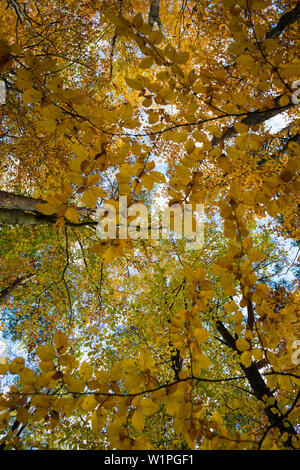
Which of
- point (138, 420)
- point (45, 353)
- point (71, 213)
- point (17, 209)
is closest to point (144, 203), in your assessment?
point (17, 209)

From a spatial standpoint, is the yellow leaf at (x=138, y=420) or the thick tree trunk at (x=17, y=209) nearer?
the yellow leaf at (x=138, y=420)

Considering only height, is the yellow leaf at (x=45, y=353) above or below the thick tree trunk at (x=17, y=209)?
below

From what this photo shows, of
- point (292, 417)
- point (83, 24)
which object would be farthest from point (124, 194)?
point (83, 24)

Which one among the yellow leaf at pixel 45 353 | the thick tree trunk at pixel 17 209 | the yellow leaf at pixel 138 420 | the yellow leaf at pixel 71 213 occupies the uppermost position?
the thick tree trunk at pixel 17 209

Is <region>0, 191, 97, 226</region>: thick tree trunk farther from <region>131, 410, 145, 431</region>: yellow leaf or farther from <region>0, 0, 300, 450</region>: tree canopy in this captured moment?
<region>131, 410, 145, 431</region>: yellow leaf

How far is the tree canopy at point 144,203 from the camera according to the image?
0.90 meters

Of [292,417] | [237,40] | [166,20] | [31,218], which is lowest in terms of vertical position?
[292,417]

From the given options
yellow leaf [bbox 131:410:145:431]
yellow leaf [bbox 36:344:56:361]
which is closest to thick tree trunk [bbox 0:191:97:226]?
yellow leaf [bbox 36:344:56:361]

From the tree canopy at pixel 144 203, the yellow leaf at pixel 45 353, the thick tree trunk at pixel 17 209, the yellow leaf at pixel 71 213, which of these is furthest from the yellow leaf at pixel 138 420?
the thick tree trunk at pixel 17 209

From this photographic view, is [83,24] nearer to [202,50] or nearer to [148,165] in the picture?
[202,50]

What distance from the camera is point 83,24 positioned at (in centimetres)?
510

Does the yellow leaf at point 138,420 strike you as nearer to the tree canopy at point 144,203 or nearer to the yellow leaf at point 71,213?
the tree canopy at point 144,203

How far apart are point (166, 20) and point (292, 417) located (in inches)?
440

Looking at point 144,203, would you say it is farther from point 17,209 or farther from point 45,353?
point 45,353
